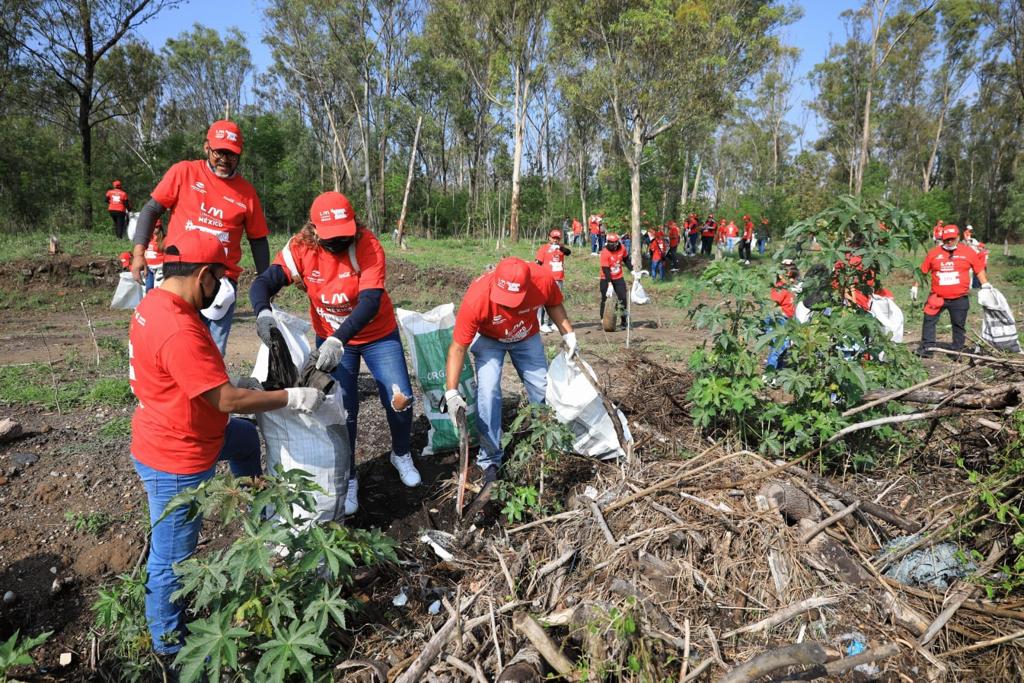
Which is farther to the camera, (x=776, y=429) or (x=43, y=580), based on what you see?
(x=776, y=429)

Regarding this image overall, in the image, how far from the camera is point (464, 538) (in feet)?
9.24

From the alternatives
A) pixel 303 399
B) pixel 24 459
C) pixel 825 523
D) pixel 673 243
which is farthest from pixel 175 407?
pixel 673 243

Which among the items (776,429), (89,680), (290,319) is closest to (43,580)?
(89,680)

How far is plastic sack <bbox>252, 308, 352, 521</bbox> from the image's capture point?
260 centimetres

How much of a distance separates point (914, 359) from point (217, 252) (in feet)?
11.9

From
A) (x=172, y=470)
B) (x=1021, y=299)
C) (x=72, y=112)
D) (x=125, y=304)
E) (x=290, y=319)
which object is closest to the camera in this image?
(x=172, y=470)

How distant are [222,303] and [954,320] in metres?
7.57

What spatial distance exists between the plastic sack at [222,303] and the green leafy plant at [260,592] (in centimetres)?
139

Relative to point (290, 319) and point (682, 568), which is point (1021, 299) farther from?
point (290, 319)

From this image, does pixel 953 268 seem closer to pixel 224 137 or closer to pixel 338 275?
pixel 338 275

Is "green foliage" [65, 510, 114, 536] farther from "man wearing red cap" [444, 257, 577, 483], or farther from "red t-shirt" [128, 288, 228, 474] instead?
"man wearing red cap" [444, 257, 577, 483]

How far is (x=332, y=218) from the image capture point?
289cm

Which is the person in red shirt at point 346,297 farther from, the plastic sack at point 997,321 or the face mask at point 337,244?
the plastic sack at point 997,321

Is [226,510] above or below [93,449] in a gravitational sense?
above
